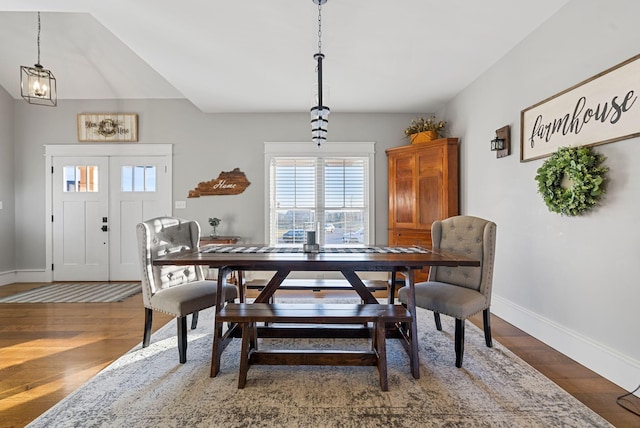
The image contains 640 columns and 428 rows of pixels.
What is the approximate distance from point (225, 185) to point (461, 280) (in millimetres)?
3627

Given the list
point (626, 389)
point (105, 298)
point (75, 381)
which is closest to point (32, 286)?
point (105, 298)

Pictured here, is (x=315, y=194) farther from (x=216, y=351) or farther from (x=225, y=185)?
(x=216, y=351)

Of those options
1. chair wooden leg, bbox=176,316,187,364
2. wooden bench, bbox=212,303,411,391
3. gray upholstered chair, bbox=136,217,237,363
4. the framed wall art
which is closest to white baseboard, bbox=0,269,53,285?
the framed wall art

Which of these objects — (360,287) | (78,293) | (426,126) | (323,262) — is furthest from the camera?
(426,126)

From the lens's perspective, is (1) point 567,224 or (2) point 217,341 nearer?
(2) point 217,341

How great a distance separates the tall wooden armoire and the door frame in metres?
3.40

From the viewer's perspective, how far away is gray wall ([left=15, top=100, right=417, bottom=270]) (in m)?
5.01

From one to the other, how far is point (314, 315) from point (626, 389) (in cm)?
192

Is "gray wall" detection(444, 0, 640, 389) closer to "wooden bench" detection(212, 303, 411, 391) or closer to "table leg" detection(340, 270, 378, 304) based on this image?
"wooden bench" detection(212, 303, 411, 391)

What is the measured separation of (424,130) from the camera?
4.52 meters

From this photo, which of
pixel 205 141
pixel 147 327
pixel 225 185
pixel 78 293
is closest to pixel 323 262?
pixel 147 327

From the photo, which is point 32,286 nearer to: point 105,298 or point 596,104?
point 105,298

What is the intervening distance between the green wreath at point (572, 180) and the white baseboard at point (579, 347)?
902 mm

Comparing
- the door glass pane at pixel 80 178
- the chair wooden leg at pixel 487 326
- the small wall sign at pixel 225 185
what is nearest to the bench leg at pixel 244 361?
the chair wooden leg at pixel 487 326
